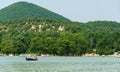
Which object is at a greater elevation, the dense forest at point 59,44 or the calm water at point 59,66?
the dense forest at point 59,44

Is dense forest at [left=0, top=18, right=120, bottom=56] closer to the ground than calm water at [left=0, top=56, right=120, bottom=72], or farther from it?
farther from it

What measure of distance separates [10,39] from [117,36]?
4147cm

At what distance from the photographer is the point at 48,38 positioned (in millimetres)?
164750

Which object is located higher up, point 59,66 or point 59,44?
point 59,44

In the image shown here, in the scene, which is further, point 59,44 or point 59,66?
point 59,44

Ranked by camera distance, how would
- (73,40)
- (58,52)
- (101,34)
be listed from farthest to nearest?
(101,34)
(73,40)
(58,52)

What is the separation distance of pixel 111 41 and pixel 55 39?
21.4 metres

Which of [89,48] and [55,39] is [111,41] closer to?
[89,48]

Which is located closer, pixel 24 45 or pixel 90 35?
pixel 24 45

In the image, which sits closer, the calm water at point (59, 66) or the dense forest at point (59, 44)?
the calm water at point (59, 66)

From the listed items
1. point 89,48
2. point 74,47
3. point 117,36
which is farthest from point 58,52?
point 117,36

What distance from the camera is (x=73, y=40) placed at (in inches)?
6452

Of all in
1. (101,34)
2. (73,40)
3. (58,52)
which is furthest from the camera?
(101,34)

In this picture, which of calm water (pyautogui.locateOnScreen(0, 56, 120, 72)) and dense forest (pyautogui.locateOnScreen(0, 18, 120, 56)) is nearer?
calm water (pyautogui.locateOnScreen(0, 56, 120, 72))
